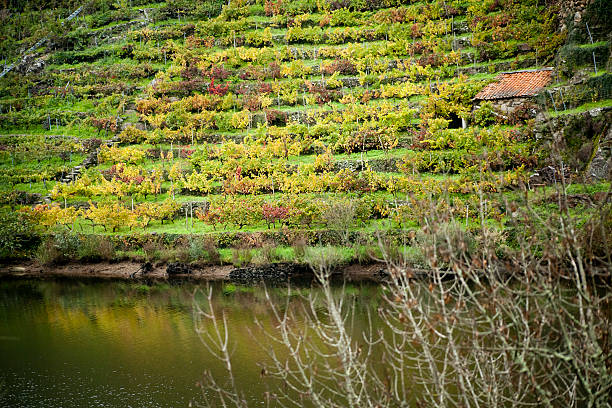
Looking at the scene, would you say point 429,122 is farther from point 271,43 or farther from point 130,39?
point 130,39

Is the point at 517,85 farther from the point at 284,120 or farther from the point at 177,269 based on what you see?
the point at 177,269

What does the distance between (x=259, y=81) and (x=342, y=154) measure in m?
10.7

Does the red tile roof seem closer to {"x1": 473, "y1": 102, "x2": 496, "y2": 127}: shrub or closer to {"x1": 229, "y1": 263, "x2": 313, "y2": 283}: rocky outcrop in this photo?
{"x1": 473, "y1": 102, "x2": 496, "y2": 127}: shrub

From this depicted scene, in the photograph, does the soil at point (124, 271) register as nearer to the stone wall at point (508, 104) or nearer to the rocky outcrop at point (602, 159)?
the rocky outcrop at point (602, 159)

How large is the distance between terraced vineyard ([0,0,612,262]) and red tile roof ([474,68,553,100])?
24.8 inches

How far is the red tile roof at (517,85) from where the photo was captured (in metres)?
27.7

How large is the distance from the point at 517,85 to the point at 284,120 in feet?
44.6

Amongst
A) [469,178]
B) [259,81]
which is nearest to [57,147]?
[259,81]

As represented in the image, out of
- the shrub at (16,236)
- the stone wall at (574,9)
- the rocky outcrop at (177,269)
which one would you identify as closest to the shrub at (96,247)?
the shrub at (16,236)

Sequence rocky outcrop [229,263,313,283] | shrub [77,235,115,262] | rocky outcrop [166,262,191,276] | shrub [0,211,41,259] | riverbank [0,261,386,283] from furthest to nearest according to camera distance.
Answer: shrub [0,211,41,259] < shrub [77,235,115,262] < rocky outcrop [166,262,191,276] < rocky outcrop [229,263,313,283] < riverbank [0,261,386,283]

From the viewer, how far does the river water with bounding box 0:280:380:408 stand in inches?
459

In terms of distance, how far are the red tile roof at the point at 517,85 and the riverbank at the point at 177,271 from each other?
467 inches

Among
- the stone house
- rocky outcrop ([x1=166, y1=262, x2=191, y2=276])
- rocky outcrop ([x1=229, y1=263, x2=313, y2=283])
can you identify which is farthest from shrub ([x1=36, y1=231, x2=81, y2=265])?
the stone house

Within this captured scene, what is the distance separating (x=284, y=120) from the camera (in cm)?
3422
